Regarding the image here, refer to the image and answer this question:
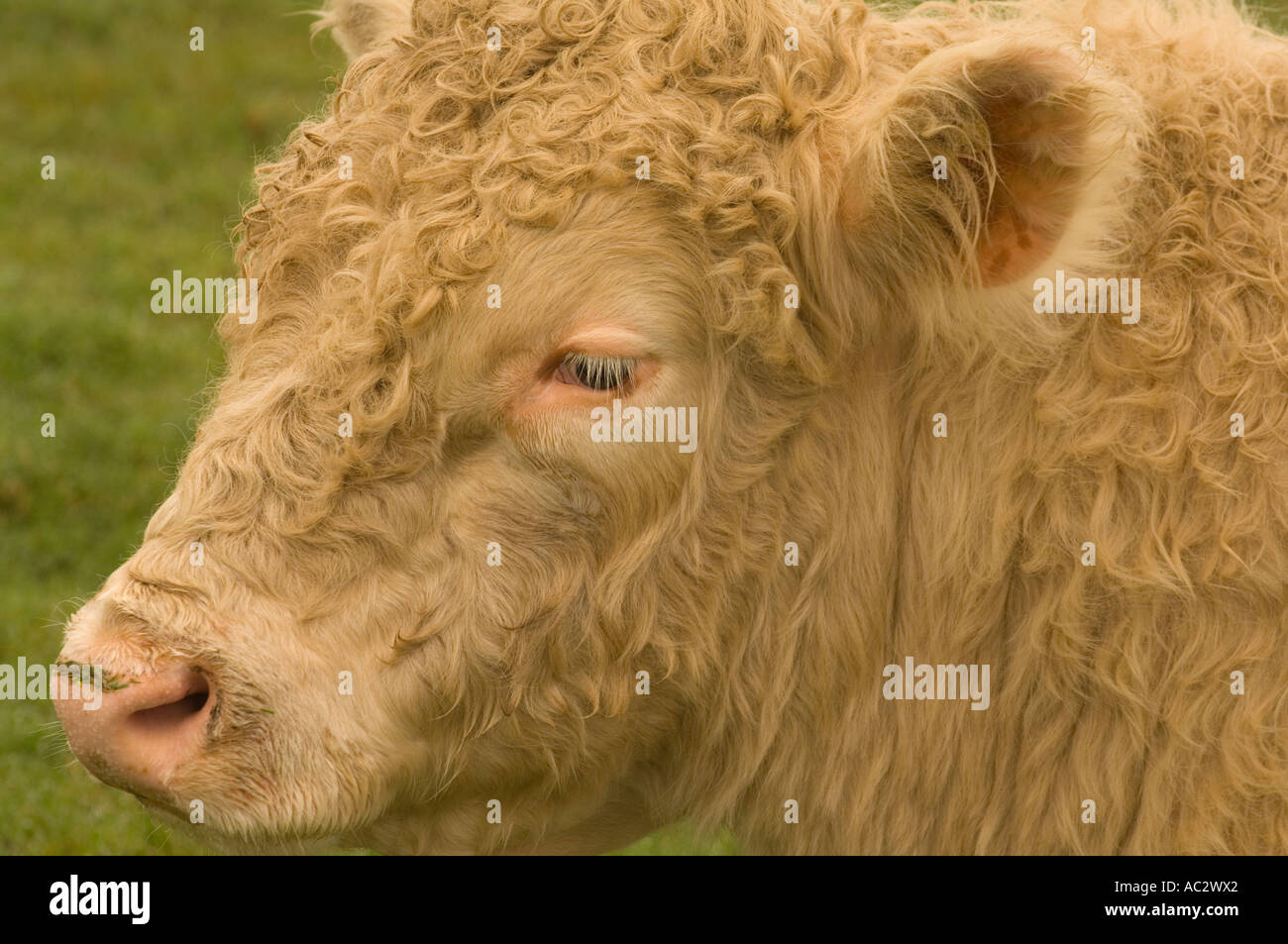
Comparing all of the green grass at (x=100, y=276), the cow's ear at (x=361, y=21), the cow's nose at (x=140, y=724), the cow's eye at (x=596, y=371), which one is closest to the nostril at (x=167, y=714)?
the cow's nose at (x=140, y=724)

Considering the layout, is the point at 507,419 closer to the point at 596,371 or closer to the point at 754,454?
the point at 596,371

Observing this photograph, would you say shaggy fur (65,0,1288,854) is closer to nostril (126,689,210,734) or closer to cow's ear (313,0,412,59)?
nostril (126,689,210,734)

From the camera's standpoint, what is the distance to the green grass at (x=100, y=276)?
6.62 meters

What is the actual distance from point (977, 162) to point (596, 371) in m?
0.91

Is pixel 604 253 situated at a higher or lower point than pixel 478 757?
higher

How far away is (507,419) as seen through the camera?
3324mm

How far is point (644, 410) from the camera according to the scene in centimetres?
334

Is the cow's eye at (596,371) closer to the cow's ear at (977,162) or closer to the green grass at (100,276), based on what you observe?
the cow's ear at (977,162)

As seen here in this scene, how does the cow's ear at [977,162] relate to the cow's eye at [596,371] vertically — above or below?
above

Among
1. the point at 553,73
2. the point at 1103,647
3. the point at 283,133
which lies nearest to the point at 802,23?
the point at 553,73

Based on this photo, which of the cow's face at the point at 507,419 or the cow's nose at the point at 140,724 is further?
the cow's face at the point at 507,419

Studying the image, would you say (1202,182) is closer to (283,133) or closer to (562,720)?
(562,720)

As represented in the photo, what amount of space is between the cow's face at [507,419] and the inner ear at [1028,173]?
0.04ft

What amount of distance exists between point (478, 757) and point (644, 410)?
874 mm
